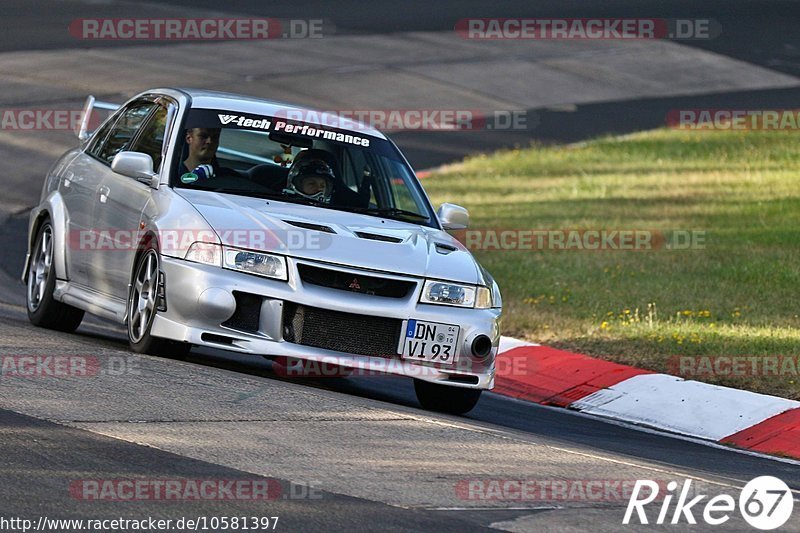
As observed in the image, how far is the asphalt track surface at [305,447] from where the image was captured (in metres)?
6.08

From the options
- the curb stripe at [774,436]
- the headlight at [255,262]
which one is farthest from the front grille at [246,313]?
the curb stripe at [774,436]

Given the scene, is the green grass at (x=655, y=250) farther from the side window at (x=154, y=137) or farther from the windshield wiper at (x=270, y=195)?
the side window at (x=154, y=137)

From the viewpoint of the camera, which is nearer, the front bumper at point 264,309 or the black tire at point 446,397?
the front bumper at point 264,309

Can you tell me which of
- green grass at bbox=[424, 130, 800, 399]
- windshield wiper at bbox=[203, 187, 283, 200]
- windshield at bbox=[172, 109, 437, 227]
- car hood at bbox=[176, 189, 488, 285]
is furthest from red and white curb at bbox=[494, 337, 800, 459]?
windshield wiper at bbox=[203, 187, 283, 200]

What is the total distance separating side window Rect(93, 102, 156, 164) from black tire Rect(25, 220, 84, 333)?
0.61 m

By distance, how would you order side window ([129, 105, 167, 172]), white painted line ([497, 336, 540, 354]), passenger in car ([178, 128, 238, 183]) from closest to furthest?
passenger in car ([178, 128, 238, 183]) → side window ([129, 105, 167, 172]) → white painted line ([497, 336, 540, 354])

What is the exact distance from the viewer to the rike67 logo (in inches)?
253

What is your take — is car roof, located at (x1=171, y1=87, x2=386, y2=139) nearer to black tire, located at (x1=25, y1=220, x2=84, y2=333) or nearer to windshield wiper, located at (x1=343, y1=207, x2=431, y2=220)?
windshield wiper, located at (x1=343, y1=207, x2=431, y2=220)

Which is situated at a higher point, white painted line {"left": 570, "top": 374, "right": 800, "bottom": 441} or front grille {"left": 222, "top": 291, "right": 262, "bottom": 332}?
front grille {"left": 222, "top": 291, "right": 262, "bottom": 332}

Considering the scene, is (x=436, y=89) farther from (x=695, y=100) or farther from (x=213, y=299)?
(x=213, y=299)

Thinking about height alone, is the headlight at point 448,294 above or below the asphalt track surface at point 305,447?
Answer: above

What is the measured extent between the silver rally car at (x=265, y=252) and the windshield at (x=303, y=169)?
0.01 m

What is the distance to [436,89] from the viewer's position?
2670 centimetres

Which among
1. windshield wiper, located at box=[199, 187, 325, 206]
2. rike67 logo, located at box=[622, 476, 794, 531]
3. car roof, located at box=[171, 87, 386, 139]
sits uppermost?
car roof, located at box=[171, 87, 386, 139]
